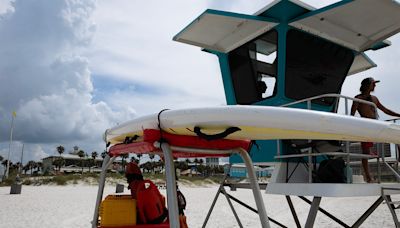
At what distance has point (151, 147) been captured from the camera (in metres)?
3.78

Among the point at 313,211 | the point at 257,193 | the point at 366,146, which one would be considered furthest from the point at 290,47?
the point at 257,193

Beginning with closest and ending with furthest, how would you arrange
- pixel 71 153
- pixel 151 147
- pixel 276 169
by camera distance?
pixel 151 147 → pixel 276 169 → pixel 71 153

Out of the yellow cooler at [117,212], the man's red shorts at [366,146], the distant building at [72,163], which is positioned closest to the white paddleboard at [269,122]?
the yellow cooler at [117,212]

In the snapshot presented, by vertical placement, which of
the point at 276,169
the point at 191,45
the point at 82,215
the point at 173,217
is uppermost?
the point at 191,45

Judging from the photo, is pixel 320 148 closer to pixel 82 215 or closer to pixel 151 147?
pixel 151 147

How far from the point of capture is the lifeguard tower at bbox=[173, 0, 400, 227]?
7438 mm

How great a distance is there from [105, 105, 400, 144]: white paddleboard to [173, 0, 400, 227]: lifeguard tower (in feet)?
10.3

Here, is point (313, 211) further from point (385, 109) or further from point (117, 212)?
point (117, 212)

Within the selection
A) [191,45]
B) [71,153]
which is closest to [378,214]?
[191,45]

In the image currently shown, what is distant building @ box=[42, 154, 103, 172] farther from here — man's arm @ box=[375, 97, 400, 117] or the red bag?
the red bag

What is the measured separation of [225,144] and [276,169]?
2.87 m

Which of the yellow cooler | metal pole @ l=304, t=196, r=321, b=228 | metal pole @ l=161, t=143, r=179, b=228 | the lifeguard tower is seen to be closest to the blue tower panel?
the lifeguard tower

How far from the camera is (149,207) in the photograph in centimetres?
514

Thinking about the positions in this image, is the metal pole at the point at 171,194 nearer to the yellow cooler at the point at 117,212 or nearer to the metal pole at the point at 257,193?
the metal pole at the point at 257,193
